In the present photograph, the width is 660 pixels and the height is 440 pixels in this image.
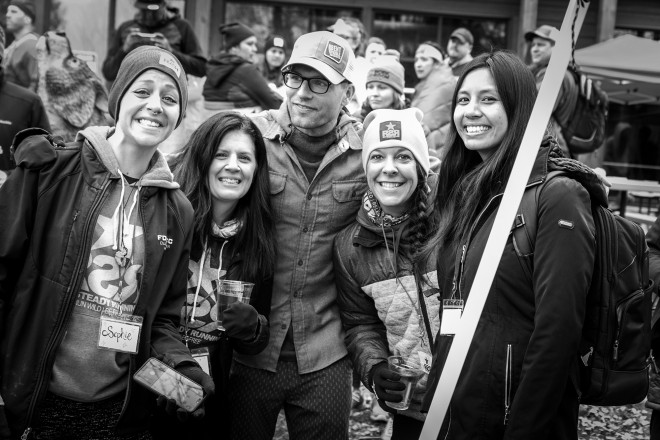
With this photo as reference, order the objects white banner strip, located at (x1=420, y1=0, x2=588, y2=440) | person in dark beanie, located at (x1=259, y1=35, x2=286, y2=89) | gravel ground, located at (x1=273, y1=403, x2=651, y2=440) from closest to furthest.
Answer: white banner strip, located at (x1=420, y1=0, x2=588, y2=440), gravel ground, located at (x1=273, y1=403, x2=651, y2=440), person in dark beanie, located at (x1=259, y1=35, x2=286, y2=89)

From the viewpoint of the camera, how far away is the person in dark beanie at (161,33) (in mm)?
6574

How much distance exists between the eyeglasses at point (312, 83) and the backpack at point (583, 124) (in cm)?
383

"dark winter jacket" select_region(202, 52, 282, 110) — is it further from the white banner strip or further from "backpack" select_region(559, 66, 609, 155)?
the white banner strip

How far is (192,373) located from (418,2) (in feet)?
34.8

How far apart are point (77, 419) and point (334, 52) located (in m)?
1.96

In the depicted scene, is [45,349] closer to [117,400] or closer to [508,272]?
[117,400]

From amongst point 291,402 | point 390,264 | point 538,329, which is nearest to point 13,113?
point 291,402

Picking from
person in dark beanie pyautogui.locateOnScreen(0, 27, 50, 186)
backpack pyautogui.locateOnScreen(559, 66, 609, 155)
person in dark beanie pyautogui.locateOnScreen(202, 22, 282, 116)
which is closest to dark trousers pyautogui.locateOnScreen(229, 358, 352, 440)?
person in dark beanie pyautogui.locateOnScreen(0, 27, 50, 186)

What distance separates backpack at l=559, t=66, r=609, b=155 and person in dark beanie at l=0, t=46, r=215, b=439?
4.77 metres

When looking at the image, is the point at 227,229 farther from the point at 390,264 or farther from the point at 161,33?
the point at 161,33

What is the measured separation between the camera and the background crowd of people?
2441 mm

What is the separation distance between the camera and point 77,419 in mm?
2607

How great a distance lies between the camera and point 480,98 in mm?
2783

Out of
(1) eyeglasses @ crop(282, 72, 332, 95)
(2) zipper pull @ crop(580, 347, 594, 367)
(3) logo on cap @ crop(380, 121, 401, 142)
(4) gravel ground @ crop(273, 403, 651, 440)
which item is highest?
(1) eyeglasses @ crop(282, 72, 332, 95)
